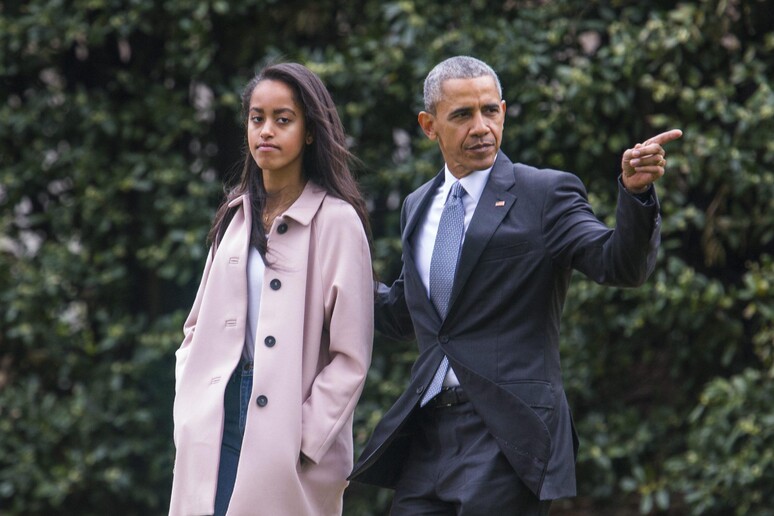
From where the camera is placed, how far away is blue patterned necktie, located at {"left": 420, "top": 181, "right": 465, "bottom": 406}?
3508mm

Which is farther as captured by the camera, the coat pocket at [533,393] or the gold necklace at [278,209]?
the gold necklace at [278,209]

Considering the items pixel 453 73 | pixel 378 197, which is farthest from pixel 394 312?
pixel 378 197

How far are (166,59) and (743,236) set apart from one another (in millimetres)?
3167

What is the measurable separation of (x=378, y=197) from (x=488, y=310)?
2.88 metres

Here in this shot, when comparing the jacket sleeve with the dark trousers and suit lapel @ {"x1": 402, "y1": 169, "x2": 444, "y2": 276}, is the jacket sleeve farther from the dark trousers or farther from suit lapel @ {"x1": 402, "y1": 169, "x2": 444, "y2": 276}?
the dark trousers

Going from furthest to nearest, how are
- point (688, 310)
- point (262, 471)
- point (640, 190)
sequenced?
point (688, 310) → point (262, 471) → point (640, 190)

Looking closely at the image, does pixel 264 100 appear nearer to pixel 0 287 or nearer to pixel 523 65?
pixel 523 65

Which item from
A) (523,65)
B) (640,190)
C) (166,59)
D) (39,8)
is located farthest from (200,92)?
(640,190)

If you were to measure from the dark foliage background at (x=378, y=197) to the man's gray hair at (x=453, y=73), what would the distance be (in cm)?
208

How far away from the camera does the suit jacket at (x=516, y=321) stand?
334cm

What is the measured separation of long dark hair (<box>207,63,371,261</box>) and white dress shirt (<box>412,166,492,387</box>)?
0.19 m

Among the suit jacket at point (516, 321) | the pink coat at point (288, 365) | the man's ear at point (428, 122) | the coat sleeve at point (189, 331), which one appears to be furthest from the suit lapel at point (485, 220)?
the coat sleeve at point (189, 331)

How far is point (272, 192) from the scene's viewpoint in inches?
149

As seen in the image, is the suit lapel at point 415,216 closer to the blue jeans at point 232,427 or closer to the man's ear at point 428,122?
the man's ear at point 428,122
